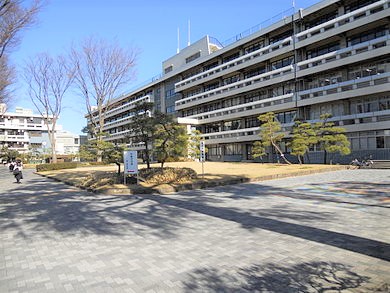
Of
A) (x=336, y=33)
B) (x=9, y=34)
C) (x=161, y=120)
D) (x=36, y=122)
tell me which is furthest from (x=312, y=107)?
(x=36, y=122)

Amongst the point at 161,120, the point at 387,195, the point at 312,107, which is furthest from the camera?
the point at 312,107

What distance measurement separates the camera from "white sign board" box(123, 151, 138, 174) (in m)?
12.5

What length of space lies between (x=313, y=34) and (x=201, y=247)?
30479 mm

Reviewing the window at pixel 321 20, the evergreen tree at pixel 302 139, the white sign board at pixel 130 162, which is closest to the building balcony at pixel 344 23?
the window at pixel 321 20

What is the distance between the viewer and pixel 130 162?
1259 centimetres

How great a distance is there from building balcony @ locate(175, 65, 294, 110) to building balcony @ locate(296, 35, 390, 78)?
192 cm

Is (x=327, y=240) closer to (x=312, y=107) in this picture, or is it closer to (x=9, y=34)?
(x=9, y=34)

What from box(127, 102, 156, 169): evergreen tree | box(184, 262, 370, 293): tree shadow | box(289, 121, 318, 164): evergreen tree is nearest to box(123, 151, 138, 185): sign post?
box(127, 102, 156, 169): evergreen tree

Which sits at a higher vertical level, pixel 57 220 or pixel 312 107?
pixel 312 107

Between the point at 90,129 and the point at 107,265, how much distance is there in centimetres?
1727

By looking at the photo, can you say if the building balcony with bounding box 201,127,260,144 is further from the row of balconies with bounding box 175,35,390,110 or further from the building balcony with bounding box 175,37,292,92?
the building balcony with bounding box 175,37,292,92

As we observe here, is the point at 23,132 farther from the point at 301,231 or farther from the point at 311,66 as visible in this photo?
the point at 301,231

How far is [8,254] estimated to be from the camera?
4637 millimetres

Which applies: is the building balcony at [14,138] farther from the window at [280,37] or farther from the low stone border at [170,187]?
the low stone border at [170,187]
